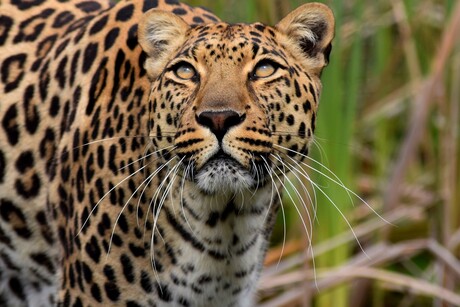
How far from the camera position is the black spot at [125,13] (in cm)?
606


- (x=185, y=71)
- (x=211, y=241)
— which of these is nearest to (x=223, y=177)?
(x=185, y=71)

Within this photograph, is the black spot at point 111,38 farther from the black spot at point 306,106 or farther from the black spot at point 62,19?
the black spot at point 306,106

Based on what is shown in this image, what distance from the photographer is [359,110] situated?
352 inches

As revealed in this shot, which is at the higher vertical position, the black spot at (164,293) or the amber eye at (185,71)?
the amber eye at (185,71)

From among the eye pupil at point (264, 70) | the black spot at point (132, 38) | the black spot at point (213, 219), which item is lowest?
the black spot at point (213, 219)

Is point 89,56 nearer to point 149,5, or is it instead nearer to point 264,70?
point 149,5

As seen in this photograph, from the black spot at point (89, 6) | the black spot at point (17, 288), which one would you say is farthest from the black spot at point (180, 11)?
the black spot at point (17, 288)

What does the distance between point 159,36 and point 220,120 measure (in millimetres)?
836

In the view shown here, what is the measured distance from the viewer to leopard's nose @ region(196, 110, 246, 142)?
15.6 feet

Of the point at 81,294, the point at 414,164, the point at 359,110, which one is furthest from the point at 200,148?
the point at 414,164

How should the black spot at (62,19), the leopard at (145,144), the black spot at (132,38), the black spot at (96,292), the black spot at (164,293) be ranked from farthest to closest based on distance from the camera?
the black spot at (62,19) < the black spot at (132,38) < the black spot at (96,292) < the black spot at (164,293) < the leopard at (145,144)

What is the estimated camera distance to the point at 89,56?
6094 mm

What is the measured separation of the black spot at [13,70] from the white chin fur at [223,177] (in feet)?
5.58

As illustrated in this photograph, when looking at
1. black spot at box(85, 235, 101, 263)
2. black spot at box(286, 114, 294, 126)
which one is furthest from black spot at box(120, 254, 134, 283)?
black spot at box(286, 114, 294, 126)
